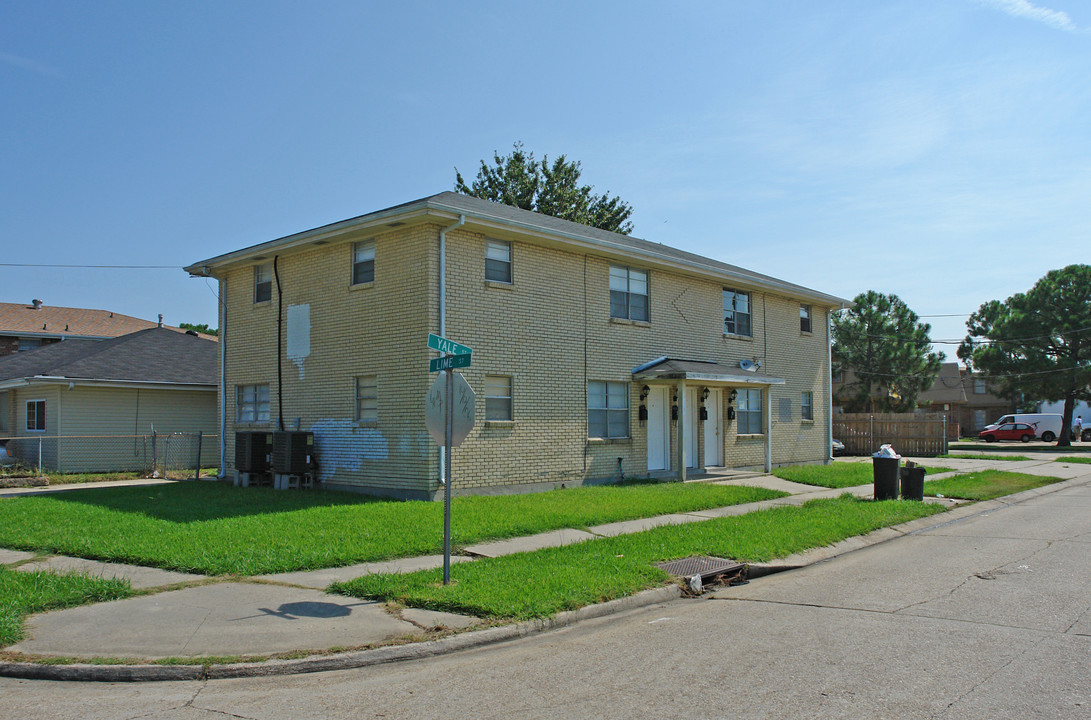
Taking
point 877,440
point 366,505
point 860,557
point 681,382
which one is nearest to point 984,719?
point 860,557

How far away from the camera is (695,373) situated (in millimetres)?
18359

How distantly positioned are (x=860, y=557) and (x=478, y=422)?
24.2ft

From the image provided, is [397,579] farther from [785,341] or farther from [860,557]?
Result: [785,341]

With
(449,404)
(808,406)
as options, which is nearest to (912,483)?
(808,406)

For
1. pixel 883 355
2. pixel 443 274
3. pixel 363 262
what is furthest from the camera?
pixel 883 355

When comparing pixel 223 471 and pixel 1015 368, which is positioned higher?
pixel 1015 368

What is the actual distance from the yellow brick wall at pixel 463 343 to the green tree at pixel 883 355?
2693 centimetres

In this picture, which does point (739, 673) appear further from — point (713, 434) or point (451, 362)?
point (713, 434)

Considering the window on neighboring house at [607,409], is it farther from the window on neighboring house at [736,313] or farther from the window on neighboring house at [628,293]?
the window on neighboring house at [736,313]

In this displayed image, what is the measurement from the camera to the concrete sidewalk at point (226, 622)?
20.2ft

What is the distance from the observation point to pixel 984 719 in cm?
454

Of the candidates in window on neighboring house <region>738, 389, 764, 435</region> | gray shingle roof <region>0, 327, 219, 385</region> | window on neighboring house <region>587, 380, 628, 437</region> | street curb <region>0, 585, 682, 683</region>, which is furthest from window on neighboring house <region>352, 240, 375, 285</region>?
window on neighboring house <region>738, 389, 764, 435</region>

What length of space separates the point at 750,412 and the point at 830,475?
10.1ft

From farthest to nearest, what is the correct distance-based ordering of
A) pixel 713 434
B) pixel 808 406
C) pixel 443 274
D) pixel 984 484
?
pixel 808 406, pixel 713 434, pixel 984 484, pixel 443 274
